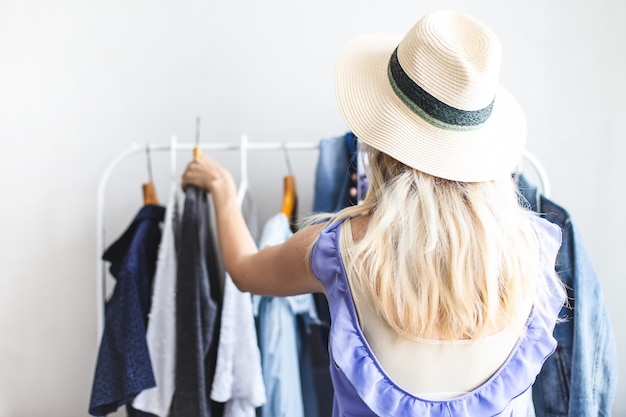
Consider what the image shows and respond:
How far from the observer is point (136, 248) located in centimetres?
131

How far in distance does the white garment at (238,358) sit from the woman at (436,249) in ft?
1.26

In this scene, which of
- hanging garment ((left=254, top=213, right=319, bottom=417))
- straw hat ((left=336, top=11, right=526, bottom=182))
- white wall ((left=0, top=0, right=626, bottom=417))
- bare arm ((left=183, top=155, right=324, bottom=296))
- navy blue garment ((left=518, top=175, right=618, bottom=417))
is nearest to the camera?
straw hat ((left=336, top=11, right=526, bottom=182))

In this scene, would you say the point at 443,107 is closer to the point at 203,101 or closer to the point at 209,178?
the point at 209,178

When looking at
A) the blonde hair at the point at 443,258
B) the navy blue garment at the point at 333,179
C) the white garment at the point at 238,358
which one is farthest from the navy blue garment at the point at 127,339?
the blonde hair at the point at 443,258

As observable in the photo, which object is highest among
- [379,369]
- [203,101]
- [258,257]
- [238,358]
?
[203,101]

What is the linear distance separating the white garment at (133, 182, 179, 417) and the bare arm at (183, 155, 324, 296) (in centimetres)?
19

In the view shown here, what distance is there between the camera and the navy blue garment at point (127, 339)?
124 cm

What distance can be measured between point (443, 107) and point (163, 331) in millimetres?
859

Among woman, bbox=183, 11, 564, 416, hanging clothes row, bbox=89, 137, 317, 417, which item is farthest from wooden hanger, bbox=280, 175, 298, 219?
woman, bbox=183, 11, 564, 416

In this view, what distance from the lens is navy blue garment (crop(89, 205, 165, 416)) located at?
1.24 m

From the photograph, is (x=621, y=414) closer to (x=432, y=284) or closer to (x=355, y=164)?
(x=355, y=164)

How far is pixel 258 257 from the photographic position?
1005 millimetres

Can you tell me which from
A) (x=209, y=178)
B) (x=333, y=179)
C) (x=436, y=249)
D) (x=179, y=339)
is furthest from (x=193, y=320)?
(x=436, y=249)

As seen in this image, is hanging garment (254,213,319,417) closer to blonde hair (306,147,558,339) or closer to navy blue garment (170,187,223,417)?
navy blue garment (170,187,223,417)
